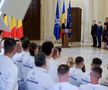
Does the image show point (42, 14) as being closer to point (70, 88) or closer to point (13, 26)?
point (13, 26)

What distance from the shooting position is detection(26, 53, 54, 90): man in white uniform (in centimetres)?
374

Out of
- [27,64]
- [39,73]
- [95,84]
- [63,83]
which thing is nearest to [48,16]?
[27,64]

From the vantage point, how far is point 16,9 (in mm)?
2357

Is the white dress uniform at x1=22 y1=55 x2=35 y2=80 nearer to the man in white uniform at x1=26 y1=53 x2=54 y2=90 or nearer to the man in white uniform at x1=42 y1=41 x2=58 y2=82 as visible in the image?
the man in white uniform at x1=42 y1=41 x2=58 y2=82

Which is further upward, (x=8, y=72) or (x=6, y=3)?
(x=6, y=3)

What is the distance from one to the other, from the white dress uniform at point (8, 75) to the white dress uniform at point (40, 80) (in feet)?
1.34

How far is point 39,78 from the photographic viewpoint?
12.3ft

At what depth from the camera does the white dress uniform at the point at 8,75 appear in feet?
10.9

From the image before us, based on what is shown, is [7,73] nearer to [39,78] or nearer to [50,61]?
[39,78]

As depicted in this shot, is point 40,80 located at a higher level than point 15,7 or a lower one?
lower

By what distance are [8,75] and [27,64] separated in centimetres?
155

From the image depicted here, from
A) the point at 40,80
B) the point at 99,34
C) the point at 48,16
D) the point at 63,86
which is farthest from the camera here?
the point at 48,16

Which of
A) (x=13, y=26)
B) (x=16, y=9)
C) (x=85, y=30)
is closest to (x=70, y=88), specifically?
(x=16, y=9)

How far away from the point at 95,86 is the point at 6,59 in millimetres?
960
